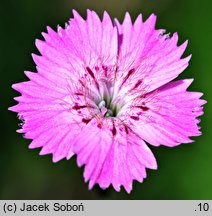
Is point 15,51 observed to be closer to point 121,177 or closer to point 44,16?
point 44,16

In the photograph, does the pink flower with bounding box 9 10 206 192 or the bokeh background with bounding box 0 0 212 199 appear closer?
the pink flower with bounding box 9 10 206 192

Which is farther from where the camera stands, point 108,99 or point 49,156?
point 49,156
